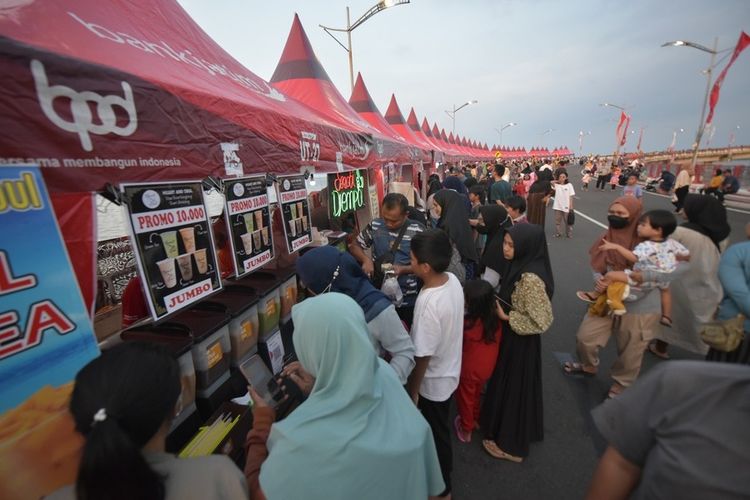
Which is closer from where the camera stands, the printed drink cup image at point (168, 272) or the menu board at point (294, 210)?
the printed drink cup image at point (168, 272)

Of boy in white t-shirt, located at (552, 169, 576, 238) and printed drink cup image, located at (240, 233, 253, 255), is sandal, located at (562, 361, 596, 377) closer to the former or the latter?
printed drink cup image, located at (240, 233, 253, 255)

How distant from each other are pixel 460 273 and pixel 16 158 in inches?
135

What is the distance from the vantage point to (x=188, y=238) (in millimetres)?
1776

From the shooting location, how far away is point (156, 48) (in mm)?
2020

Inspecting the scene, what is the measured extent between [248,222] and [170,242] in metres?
0.74

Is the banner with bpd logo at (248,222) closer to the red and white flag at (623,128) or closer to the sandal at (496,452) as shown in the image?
the sandal at (496,452)

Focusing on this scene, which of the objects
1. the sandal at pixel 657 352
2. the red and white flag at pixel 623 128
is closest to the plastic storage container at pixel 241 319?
the sandal at pixel 657 352

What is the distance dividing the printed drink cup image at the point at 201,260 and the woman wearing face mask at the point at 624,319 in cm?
340

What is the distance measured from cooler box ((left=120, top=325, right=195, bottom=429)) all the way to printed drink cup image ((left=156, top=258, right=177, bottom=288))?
27 cm

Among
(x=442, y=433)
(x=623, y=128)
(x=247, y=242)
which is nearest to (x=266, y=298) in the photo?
(x=247, y=242)

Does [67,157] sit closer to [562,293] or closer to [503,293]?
[503,293]

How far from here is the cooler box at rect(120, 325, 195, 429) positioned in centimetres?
160

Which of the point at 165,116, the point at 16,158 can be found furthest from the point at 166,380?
the point at 165,116

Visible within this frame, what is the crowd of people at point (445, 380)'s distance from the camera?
90 centimetres
